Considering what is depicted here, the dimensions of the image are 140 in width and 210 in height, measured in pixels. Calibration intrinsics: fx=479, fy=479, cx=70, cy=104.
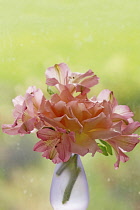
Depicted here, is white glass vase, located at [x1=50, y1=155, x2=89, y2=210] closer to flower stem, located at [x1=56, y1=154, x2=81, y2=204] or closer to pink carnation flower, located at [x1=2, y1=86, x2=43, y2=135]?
flower stem, located at [x1=56, y1=154, x2=81, y2=204]

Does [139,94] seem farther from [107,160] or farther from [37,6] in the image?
[37,6]

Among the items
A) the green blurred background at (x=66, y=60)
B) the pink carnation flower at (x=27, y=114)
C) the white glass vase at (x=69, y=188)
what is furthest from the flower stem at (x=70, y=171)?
the green blurred background at (x=66, y=60)

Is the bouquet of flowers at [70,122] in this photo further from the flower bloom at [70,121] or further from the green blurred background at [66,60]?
the green blurred background at [66,60]

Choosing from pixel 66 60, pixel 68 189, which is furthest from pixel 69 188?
pixel 66 60

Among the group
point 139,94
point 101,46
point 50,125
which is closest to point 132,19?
point 101,46

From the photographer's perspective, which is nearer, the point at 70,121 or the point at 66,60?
the point at 70,121

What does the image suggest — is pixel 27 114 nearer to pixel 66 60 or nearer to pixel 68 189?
pixel 68 189

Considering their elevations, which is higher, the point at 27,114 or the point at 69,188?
the point at 27,114
